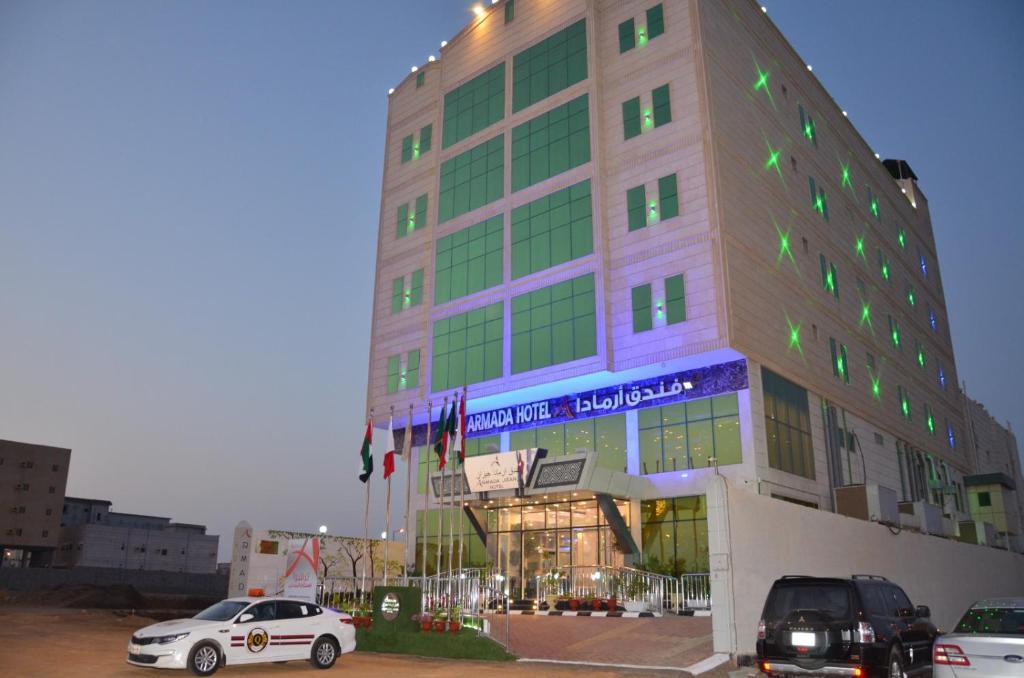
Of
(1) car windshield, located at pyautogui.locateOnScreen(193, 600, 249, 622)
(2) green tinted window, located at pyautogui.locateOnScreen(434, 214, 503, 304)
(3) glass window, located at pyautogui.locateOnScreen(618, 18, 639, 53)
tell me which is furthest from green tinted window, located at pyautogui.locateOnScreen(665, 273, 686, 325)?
(1) car windshield, located at pyautogui.locateOnScreen(193, 600, 249, 622)

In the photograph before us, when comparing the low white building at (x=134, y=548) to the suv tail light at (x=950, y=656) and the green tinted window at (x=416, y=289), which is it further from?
the suv tail light at (x=950, y=656)

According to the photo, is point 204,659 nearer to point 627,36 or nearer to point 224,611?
point 224,611

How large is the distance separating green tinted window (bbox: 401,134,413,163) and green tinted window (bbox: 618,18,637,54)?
17.0m

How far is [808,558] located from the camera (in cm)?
2381

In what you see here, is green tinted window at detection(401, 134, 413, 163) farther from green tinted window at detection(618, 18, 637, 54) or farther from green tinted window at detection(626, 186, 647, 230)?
green tinted window at detection(626, 186, 647, 230)

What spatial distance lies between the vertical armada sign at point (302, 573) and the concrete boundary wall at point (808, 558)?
13231mm

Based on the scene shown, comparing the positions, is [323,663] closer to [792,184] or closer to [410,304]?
[410,304]

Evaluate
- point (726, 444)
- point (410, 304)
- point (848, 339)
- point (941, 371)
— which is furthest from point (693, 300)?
point (941, 371)

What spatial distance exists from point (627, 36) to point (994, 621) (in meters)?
37.5

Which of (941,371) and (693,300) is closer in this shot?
(693,300)

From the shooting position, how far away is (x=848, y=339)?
48438 millimetres

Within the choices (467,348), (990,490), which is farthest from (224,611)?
(990,490)

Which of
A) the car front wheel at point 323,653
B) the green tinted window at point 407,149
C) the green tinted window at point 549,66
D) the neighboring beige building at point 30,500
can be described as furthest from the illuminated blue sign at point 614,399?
the neighboring beige building at point 30,500

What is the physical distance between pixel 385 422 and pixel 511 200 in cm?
1618
